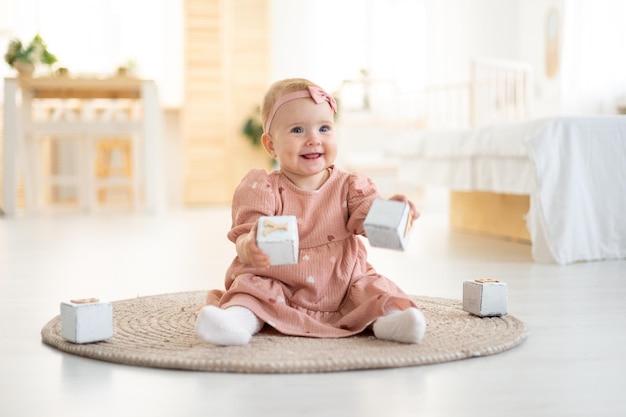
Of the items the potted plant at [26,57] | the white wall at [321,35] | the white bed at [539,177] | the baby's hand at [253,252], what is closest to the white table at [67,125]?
the potted plant at [26,57]

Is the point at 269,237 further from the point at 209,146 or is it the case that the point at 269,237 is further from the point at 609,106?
the point at 209,146

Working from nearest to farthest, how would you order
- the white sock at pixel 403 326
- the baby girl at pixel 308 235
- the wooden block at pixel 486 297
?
the white sock at pixel 403 326
the baby girl at pixel 308 235
the wooden block at pixel 486 297

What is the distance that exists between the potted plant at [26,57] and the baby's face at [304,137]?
3943 millimetres

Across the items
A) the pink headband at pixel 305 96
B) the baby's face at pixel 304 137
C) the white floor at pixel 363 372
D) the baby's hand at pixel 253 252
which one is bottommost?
the white floor at pixel 363 372

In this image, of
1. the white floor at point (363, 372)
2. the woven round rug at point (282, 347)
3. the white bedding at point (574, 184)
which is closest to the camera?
the white floor at point (363, 372)

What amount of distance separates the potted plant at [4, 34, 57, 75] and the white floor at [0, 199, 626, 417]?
254 cm

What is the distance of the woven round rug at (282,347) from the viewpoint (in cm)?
114

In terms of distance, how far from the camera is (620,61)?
532cm

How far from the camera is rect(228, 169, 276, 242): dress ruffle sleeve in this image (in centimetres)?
143

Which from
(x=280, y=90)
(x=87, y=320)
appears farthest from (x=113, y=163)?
(x=87, y=320)

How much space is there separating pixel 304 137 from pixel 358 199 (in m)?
0.15

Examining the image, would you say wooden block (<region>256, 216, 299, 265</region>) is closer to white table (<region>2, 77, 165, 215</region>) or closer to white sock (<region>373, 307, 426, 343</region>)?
white sock (<region>373, 307, 426, 343</region>)

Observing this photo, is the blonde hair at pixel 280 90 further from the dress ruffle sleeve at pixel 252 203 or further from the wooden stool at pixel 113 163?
the wooden stool at pixel 113 163

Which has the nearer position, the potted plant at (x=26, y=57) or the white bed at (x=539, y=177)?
the white bed at (x=539, y=177)
